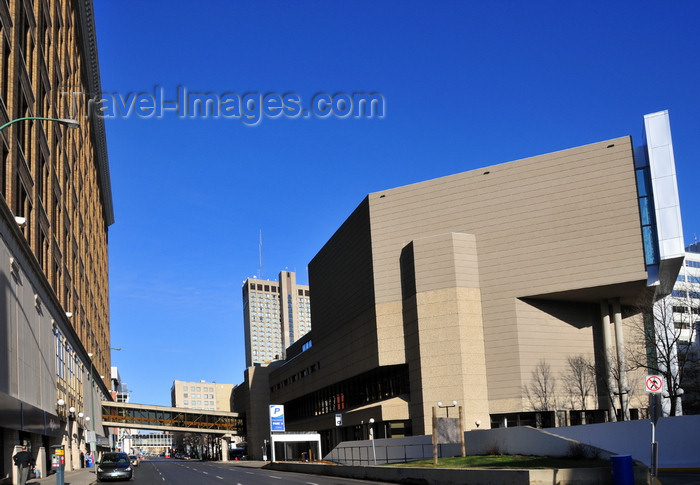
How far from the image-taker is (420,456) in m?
44.8

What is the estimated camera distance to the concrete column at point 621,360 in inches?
2469

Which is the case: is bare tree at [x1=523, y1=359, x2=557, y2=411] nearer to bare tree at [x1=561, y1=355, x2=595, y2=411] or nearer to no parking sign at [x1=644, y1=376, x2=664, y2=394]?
bare tree at [x1=561, y1=355, x2=595, y2=411]

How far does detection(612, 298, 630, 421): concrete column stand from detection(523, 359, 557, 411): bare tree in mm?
5540

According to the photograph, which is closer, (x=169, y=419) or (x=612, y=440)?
(x=612, y=440)

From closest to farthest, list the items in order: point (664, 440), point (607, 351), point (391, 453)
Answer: point (664, 440) → point (391, 453) → point (607, 351)

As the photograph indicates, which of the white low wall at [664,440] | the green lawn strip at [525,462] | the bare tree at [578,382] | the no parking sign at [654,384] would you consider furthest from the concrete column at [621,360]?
the no parking sign at [654,384]

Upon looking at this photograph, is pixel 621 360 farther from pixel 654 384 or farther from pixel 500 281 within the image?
pixel 654 384

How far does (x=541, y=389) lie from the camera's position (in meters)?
64.8

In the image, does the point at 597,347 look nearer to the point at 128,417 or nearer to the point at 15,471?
the point at 15,471

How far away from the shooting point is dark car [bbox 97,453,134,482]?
134 feet

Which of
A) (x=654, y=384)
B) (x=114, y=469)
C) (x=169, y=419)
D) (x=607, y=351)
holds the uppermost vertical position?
(x=607, y=351)

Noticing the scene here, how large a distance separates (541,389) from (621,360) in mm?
7331

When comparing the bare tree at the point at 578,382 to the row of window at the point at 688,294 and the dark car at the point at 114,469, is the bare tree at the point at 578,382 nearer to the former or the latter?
the row of window at the point at 688,294

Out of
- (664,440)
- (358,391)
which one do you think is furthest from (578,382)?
(664,440)
